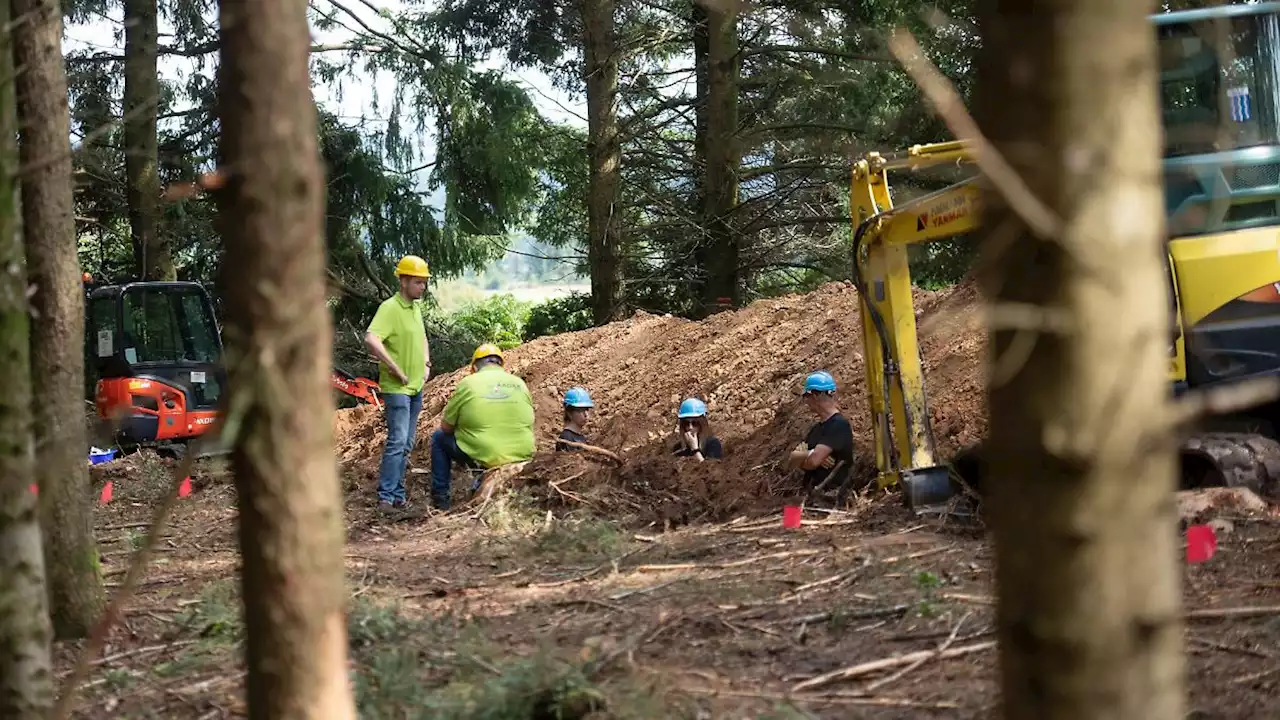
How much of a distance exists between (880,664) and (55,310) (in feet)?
12.3

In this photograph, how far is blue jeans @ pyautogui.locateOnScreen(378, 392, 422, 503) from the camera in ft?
34.0

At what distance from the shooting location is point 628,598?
6410mm

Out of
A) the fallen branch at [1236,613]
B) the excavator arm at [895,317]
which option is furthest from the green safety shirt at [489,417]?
the fallen branch at [1236,613]

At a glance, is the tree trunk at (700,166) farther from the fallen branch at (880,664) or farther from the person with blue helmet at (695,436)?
the fallen branch at (880,664)

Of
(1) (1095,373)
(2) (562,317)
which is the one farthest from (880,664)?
(2) (562,317)

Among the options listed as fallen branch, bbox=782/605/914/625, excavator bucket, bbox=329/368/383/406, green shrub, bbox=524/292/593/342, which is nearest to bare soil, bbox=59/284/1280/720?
fallen branch, bbox=782/605/914/625

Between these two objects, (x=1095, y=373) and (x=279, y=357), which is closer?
(x=1095, y=373)

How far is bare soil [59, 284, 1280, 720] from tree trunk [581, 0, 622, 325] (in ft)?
22.3

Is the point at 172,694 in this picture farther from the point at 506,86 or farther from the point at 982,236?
the point at 506,86

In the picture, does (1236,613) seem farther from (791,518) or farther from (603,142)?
(603,142)

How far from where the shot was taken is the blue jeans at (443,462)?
34.4 ft

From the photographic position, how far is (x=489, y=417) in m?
10.4

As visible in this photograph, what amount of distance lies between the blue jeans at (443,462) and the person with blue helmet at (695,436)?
66.8 inches

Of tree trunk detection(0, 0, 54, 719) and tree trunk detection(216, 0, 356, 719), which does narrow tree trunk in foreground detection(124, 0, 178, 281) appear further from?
tree trunk detection(216, 0, 356, 719)
